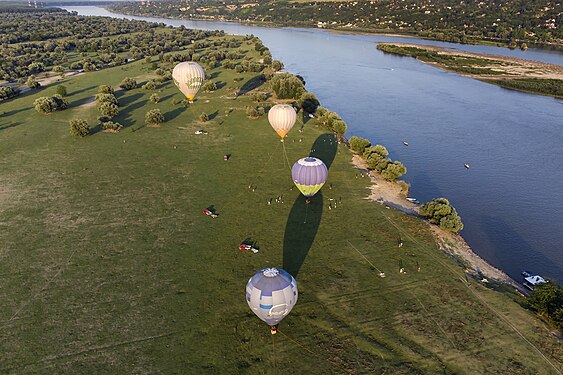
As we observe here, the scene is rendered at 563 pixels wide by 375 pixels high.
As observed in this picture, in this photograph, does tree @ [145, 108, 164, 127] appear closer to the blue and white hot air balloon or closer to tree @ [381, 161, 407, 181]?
tree @ [381, 161, 407, 181]

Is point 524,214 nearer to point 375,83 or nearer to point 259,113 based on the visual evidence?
point 259,113

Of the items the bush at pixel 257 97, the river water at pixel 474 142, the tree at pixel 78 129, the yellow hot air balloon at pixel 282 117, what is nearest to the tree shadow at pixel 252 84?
the bush at pixel 257 97

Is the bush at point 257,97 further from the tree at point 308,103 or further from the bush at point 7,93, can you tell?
the bush at point 7,93

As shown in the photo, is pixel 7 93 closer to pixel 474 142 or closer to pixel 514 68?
pixel 474 142

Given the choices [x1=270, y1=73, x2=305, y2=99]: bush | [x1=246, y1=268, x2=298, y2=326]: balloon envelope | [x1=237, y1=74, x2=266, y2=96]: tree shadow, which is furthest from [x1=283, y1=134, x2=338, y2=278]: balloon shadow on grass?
[x1=237, y1=74, x2=266, y2=96]: tree shadow

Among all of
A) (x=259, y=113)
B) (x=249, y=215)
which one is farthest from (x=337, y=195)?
(x=259, y=113)
